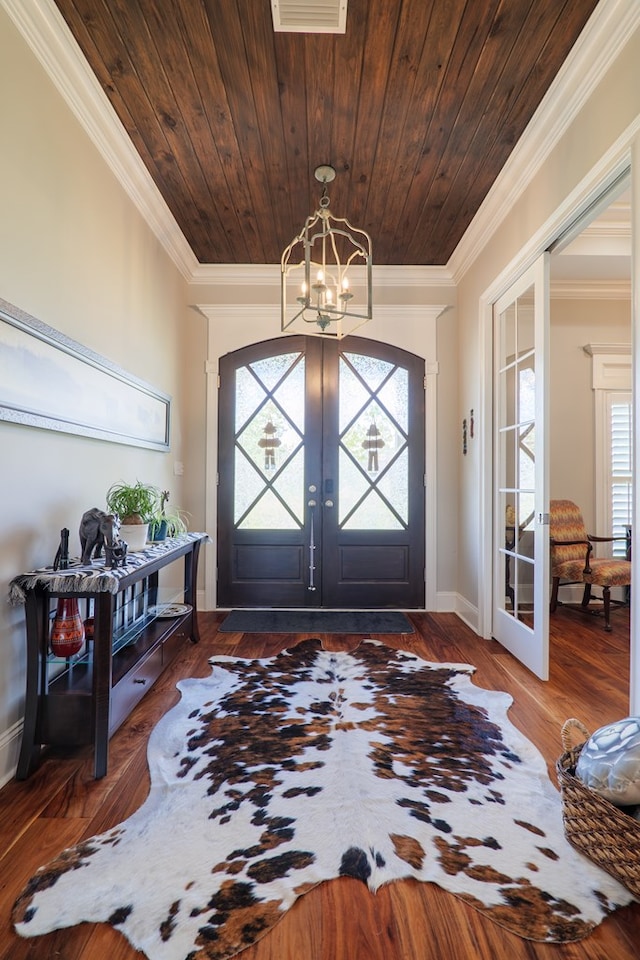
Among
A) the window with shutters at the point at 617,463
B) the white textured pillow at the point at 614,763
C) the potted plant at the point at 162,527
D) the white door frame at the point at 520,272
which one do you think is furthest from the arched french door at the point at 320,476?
the white textured pillow at the point at 614,763

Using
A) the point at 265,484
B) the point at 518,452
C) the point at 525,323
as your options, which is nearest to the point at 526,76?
the point at 525,323

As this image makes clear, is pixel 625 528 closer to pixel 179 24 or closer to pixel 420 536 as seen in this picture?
pixel 420 536

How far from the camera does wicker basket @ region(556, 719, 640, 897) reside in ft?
3.92

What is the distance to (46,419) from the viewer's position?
1.89 m

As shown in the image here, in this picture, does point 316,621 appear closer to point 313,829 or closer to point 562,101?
point 313,829

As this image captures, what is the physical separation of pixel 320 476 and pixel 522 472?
1.64 meters

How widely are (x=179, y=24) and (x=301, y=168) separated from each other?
968 mm

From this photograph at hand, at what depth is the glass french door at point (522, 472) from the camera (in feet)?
8.42

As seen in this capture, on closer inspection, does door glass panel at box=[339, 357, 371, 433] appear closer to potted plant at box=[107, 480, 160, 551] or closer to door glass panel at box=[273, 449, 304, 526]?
door glass panel at box=[273, 449, 304, 526]

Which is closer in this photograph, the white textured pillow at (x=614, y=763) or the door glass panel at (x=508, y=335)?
the white textured pillow at (x=614, y=763)

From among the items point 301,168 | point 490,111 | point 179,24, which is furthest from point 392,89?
point 179,24

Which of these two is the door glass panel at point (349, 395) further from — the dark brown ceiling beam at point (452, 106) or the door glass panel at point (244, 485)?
the dark brown ceiling beam at point (452, 106)

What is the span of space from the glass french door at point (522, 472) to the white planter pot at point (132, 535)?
2.13m

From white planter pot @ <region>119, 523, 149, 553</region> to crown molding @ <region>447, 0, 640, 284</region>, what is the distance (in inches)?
111
